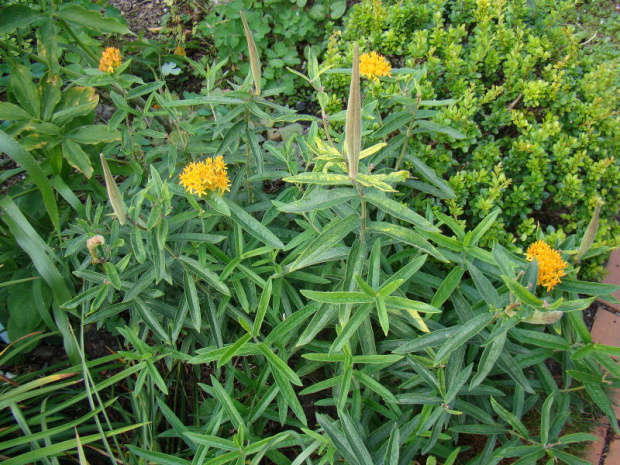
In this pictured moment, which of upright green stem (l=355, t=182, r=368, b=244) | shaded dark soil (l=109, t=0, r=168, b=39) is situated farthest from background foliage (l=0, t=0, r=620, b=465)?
shaded dark soil (l=109, t=0, r=168, b=39)

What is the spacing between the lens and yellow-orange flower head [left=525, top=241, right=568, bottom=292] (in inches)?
59.6

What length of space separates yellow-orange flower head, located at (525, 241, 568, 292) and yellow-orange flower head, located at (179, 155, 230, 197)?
106cm

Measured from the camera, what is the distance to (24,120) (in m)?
2.13

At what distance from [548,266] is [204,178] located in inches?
44.6

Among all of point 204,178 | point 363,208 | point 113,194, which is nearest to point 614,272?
point 363,208

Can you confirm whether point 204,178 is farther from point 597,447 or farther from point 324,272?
point 597,447

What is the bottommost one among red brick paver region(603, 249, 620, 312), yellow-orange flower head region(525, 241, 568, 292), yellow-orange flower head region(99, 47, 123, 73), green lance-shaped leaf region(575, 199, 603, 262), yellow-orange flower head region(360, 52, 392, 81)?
red brick paver region(603, 249, 620, 312)

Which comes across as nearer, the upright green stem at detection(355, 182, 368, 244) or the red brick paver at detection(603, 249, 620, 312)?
the upright green stem at detection(355, 182, 368, 244)

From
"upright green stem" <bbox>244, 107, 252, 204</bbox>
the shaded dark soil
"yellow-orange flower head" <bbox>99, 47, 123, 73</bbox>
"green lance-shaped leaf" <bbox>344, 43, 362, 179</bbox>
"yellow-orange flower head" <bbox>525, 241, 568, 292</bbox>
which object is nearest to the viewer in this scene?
"green lance-shaped leaf" <bbox>344, 43, 362, 179</bbox>

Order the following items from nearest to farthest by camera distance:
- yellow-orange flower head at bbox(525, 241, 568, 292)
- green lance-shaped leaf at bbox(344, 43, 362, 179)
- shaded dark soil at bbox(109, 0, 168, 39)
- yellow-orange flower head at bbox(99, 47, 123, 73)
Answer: green lance-shaped leaf at bbox(344, 43, 362, 179) < yellow-orange flower head at bbox(525, 241, 568, 292) < yellow-orange flower head at bbox(99, 47, 123, 73) < shaded dark soil at bbox(109, 0, 168, 39)

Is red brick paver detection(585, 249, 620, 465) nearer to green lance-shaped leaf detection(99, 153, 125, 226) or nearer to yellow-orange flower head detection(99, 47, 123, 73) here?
green lance-shaped leaf detection(99, 153, 125, 226)

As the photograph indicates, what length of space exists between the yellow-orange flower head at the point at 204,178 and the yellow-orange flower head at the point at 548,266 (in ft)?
3.49

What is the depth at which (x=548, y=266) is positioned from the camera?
151cm

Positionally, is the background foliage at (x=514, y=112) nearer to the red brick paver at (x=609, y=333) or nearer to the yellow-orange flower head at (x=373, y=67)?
the yellow-orange flower head at (x=373, y=67)
